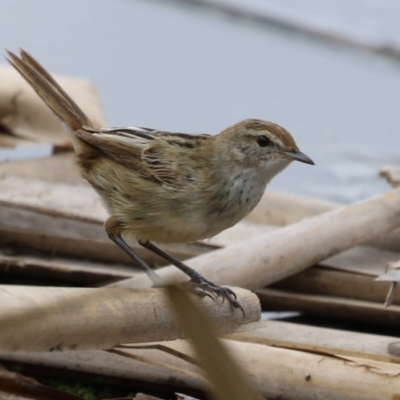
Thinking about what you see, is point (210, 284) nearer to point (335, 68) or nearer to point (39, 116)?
point (39, 116)

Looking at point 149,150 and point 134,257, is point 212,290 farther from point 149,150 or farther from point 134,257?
point 149,150

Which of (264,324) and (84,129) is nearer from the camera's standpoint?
(264,324)

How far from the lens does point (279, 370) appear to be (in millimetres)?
3217

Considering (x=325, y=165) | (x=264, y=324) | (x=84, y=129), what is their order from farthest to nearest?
(x=325, y=165)
(x=84, y=129)
(x=264, y=324)

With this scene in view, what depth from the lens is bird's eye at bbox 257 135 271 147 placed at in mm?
3988

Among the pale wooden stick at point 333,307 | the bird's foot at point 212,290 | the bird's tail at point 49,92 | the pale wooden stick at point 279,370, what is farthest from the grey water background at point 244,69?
the pale wooden stick at point 279,370

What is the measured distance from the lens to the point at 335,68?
7.33 m

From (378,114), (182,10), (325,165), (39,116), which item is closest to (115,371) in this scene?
(39,116)

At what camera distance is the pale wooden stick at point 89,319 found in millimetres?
2396

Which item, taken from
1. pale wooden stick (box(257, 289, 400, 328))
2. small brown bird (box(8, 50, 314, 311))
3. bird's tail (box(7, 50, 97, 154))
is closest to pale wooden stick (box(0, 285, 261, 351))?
small brown bird (box(8, 50, 314, 311))

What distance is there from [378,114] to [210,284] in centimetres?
337

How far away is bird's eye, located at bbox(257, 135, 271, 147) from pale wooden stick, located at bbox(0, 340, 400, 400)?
911 millimetres

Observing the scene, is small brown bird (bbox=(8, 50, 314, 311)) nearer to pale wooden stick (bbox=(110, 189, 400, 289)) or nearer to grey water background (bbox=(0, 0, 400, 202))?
pale wooden stick (bbox=(110, 189, 400, 289))

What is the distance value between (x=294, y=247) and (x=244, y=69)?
3278 millimetres
